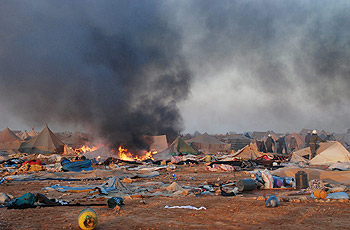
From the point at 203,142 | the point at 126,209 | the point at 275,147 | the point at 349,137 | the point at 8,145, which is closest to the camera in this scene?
the point at 126,209

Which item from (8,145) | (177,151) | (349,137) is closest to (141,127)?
(177,151)

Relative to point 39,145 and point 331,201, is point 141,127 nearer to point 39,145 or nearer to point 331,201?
point 39,145

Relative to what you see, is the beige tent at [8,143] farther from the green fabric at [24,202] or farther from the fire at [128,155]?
the green fabric at [24,202]

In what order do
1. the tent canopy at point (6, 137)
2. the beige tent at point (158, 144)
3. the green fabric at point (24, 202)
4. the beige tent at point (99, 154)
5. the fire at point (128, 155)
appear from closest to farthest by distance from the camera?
the green fabric at point (24, 202), the beige tent at point (99, 154), the fire at point (128, 155), the beige tent at point (158, 144), the tent canopy at point (6, 137)

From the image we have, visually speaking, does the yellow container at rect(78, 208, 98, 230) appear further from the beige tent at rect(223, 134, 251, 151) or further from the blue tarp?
the beige tent at rect(223, 134, 251, 151)

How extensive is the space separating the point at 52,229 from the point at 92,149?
80.3 ft

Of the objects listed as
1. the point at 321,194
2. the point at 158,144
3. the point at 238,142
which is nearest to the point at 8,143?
the point at 158,144

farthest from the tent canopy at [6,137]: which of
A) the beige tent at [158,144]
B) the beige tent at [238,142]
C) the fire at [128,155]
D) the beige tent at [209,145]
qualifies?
the beige tent at [238,142]

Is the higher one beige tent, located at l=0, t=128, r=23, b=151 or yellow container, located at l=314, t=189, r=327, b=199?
beige tent, located at l=0, t=128, r=23, b=151

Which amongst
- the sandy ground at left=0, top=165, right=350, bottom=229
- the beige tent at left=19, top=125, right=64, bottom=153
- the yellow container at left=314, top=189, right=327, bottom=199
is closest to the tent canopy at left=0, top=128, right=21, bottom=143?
the beige tent at left=19, top=125, right=64, bottom=153

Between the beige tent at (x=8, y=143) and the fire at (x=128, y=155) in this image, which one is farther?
the beige tent at (x=8, y=143)

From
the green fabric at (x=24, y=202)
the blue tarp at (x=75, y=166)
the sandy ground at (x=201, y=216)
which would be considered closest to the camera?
the sandy ground at (x=201, y=216)

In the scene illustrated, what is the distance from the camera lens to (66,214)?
534 centimetres

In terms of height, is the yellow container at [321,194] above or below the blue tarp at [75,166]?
below
